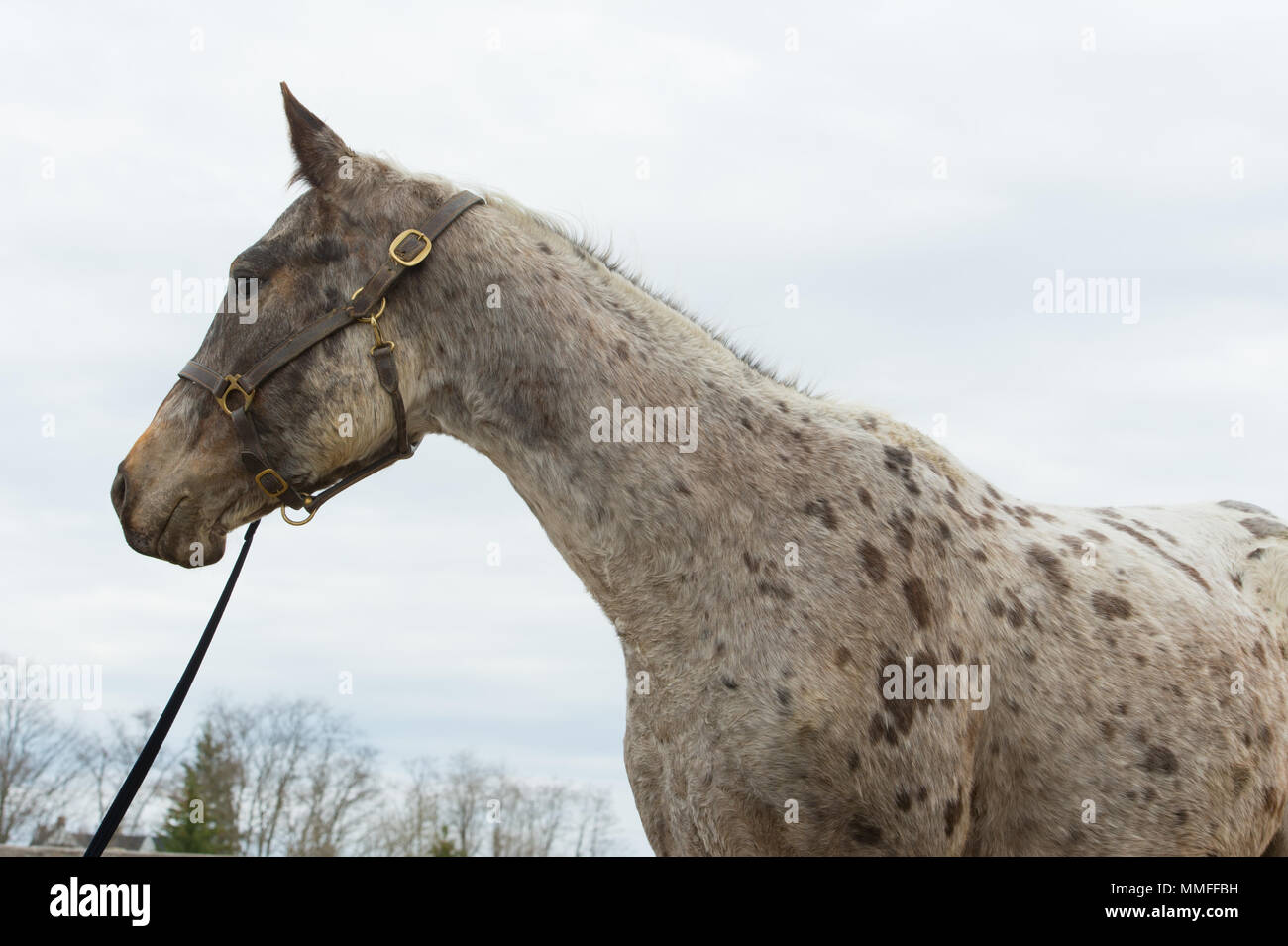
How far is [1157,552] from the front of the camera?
5637mm

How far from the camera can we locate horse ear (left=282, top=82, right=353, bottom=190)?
490 centimetres

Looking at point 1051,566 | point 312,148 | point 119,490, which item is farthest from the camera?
point 1051,566

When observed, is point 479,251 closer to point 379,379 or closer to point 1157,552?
point 379,379

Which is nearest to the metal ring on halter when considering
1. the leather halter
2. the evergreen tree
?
the leather halter

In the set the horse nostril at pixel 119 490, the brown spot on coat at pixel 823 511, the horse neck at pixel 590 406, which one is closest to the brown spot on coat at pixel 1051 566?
the brown spot on coat at pixel 823 511

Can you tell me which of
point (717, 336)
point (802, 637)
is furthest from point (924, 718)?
point (717, 336)

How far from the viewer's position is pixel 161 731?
15.0 feet

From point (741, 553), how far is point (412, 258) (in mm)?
1835

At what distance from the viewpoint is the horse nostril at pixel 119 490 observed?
15.5ft

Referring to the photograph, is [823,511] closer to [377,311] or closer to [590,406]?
[590,406]

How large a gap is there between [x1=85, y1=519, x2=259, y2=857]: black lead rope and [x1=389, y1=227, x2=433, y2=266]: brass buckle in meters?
1.31

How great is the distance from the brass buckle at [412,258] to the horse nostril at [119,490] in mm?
1450

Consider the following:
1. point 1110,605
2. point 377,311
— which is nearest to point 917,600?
point 1110,605
